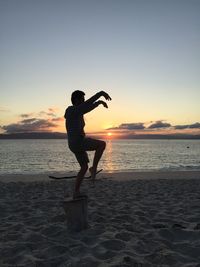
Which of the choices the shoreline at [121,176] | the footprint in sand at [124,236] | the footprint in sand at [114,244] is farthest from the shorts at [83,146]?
the shoreline at [121,176]

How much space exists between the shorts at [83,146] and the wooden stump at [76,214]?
75 cm

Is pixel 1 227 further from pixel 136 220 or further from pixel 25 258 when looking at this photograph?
pixel 136 220

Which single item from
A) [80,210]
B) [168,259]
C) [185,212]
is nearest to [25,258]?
[80,210]

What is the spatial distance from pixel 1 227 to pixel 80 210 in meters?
1.44

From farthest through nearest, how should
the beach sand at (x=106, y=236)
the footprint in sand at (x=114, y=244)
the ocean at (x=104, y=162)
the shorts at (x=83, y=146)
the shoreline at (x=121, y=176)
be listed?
the ocean at (x=104, y=162) → the shoreline at (x=121, y=176) → the shorts at (x=83, y=146) → the footprint in sand at (x=114, y=244) → the beach sand at (x=106, y=236)

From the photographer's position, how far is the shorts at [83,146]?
5742 mm

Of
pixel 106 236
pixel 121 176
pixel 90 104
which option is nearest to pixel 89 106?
pixel 90 104

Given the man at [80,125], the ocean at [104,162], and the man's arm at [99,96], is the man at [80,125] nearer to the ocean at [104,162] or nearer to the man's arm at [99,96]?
the man's arm at [99,96]

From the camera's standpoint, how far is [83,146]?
5754mm

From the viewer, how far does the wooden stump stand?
548 centimetres

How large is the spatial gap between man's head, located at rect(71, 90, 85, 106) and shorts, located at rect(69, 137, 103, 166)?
641 millimetres

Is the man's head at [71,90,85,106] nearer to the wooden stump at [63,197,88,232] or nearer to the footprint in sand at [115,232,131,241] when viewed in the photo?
the wooden stump at [63,197,88,232]

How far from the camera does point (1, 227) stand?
5.77 metres

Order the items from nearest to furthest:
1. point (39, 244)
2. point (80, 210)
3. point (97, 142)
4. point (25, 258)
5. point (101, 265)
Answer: point (101, 265)
point (25, 258)
point (39, 244)
point (80, 210)
point (97, 142)
